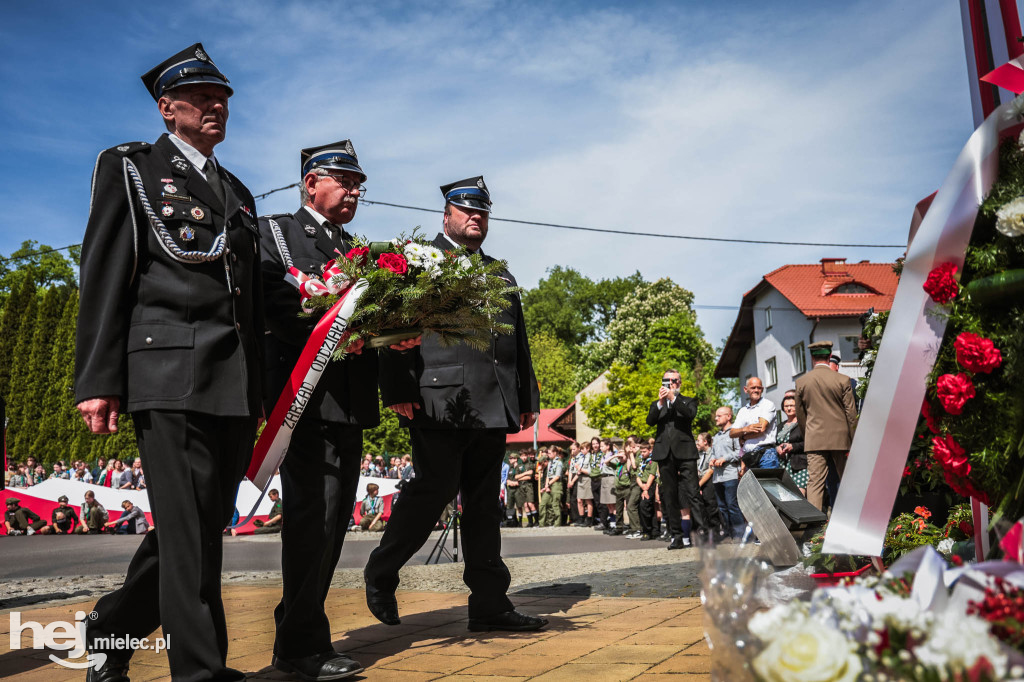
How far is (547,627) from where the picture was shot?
14.6ft

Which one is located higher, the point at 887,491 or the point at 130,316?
the point at 130,316

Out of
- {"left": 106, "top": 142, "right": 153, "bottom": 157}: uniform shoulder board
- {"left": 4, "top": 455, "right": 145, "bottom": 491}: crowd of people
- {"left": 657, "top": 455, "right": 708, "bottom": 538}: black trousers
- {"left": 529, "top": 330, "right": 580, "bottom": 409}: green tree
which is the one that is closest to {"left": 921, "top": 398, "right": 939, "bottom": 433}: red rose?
{"left": 106, "top": 142, "right": 153, "bottom": 157}: uniform shoulder board

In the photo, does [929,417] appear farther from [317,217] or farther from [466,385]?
[317,217]

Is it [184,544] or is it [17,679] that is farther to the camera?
[17,679]

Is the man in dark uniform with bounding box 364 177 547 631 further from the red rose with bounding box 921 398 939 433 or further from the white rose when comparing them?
the white rose

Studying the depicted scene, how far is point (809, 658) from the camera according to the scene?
125cm

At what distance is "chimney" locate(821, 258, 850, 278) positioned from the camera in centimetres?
4103

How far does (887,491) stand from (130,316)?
2527mm

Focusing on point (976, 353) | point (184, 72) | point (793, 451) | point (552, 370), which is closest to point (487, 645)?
point (976, 353)

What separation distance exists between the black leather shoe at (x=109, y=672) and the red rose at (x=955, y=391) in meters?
2.89

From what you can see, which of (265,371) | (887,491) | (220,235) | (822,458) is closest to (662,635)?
(887,491)

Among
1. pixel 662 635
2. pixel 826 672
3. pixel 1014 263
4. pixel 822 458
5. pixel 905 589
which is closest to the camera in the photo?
pixel 826 672

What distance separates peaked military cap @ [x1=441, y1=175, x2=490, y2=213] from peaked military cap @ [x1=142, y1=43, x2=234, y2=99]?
1.81 meters

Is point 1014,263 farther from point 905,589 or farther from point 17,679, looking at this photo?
point 17,679
